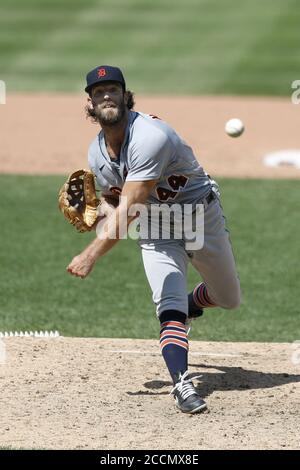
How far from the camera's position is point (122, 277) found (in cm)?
966

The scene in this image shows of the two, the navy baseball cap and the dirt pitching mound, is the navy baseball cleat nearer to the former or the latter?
the dirt pitching mound

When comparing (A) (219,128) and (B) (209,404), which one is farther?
(A) (219,128)

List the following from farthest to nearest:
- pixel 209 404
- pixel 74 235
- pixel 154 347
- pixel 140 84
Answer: pixel 140 84, pixel 74 235, pixel 154 347, pixel 209 404

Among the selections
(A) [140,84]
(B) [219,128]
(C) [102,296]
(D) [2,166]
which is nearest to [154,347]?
(C) [102,296]

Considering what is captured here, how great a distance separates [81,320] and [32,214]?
349 centimetres

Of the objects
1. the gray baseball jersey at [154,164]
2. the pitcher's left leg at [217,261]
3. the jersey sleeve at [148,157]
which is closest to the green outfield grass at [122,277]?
the pitcher's left leg at [217,261]

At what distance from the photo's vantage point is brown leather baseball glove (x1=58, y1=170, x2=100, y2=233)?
625 centimetres

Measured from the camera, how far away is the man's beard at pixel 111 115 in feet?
19.1

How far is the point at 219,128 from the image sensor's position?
54.0 ft

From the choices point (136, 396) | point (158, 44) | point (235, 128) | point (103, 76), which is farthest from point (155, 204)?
point (158, 44)

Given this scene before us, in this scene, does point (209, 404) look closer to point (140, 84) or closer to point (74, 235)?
point (74, 235)

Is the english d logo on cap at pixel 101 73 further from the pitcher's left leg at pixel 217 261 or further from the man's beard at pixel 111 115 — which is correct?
the pitcher's left leg at pixel 217 261
